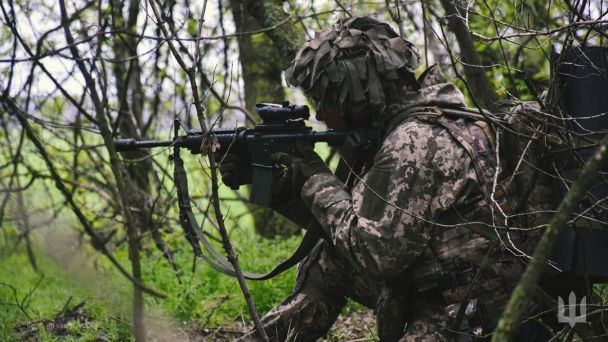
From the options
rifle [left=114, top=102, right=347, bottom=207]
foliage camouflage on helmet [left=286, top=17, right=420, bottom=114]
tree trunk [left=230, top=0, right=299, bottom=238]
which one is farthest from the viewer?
tree trunk [left=230, top=0, right=299, bottom=238]

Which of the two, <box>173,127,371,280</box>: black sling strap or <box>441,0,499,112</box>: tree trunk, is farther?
<box>441,0,499,112</box>: tree trunk

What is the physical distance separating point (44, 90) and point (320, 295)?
3.75 m

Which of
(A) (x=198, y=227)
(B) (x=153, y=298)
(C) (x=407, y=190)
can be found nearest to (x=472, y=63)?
(C) (x=407, y=190)

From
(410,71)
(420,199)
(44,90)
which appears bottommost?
(420,199)

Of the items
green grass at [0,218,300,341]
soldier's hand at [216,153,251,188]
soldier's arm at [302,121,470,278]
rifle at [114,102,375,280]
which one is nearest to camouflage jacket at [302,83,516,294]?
soldier's arm at [302,121,470,278]

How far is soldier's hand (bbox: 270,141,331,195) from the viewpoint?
3.48 meters

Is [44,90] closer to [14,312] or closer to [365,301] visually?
[14,312]

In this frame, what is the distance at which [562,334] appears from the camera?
2889 mm

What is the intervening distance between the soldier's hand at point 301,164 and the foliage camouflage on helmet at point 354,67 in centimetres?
26

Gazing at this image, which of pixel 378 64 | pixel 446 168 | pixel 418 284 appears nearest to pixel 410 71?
pixel 378 64

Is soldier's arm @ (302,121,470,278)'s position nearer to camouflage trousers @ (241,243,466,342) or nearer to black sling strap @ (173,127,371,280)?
black sling strap @ (173,127,371,280)

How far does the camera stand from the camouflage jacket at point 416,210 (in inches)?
122

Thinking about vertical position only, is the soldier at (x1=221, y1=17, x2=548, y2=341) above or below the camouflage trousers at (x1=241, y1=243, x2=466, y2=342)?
above

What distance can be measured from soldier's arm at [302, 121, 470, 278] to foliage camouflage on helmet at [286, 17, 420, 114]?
0.70ft
